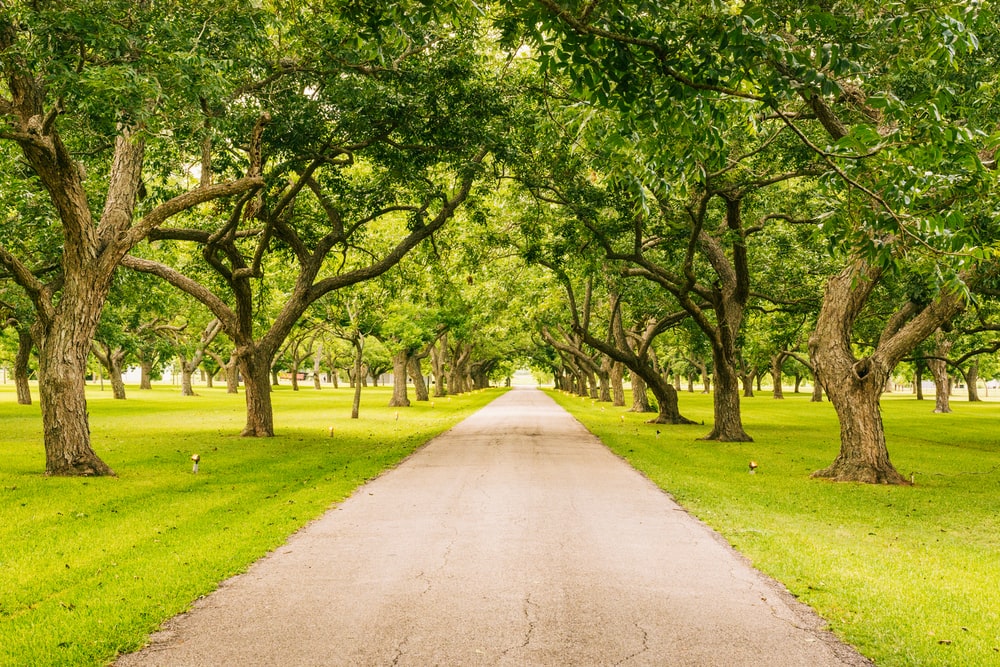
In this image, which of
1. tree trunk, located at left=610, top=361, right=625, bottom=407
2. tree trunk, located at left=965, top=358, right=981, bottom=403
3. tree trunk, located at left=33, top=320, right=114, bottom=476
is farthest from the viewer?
tree trunk, located at left=965, top=358, right=981, bottom=403

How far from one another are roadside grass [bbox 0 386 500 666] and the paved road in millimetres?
439

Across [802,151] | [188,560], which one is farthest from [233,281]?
[802,151]

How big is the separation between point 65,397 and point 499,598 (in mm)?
9836

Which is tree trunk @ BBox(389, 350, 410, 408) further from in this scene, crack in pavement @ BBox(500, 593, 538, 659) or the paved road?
crack in pavement @ BBox(500, 593, 538, 659)

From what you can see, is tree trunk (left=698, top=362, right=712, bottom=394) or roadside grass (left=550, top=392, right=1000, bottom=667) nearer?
roadside grass (left=550, top=392, right=1000, bottom=667)

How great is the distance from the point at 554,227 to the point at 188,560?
14.2 meters

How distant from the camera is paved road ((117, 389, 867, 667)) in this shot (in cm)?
453

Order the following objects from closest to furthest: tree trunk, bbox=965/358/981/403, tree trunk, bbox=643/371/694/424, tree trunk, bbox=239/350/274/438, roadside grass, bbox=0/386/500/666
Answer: roadside grass, bbox=0/386/500/666
tree trunk, bbox=239/350/274/438
tree trunk, bbox=643/371/694/424
tree trunk, bbox=965/358/981/403

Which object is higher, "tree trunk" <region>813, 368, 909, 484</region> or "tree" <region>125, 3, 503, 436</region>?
"tree" <region>125, 3, 503, 436</region>

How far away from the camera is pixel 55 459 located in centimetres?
1199

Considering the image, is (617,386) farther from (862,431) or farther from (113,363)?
(113,363)

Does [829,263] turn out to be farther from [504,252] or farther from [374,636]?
[374,636]

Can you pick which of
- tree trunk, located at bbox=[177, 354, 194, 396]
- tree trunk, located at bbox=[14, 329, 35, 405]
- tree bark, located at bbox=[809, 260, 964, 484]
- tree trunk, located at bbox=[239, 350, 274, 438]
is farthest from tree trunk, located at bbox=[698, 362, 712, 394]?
tree bark, located at bbox=[809, 260, 964, 484]

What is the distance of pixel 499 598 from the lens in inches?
220
